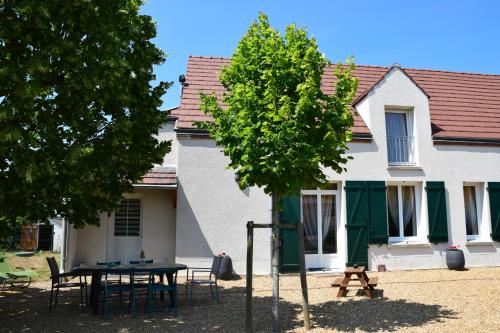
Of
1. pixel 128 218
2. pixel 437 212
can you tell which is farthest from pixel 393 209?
pixel 128 218

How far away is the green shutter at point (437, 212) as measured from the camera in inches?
515

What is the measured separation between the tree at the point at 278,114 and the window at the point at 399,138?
745cm

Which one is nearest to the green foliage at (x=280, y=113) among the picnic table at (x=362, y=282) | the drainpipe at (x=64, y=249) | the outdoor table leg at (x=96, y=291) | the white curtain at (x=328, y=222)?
the picnic table at (x=362, y=282)

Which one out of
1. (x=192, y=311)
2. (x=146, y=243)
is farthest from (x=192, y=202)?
(x=192, y=311)

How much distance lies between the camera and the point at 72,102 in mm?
6125

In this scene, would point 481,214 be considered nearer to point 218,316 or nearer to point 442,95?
point 442,95

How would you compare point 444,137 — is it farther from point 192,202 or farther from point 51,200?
point 51,200

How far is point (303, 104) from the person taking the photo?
244 inches

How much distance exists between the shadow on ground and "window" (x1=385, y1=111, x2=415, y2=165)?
20.2 ft

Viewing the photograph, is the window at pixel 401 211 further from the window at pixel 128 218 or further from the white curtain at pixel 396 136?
the window at pixel 128 218

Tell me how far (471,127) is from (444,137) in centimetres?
159

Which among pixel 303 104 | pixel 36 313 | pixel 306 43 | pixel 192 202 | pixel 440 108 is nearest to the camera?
pixel 303 104

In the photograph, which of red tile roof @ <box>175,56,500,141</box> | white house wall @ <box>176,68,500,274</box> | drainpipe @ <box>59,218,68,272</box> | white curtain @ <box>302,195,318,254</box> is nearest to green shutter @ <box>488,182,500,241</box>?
white house wall @ <box>176,68,500,274</box>

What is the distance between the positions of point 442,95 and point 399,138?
135 inches
